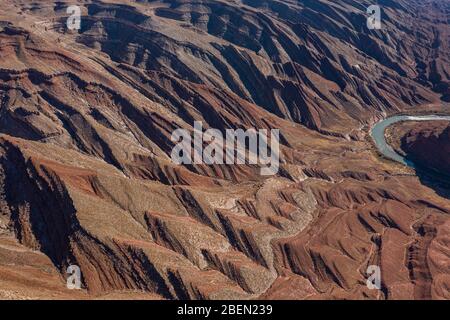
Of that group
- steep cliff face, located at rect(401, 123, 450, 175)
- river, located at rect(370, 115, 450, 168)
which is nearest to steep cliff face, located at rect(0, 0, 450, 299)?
river, located at rect(370, 115, 450, 168)

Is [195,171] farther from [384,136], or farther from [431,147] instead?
[384,136]

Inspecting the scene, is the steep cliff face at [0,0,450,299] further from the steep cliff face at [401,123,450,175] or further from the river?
the steep cliff face at [401,123,450,175]

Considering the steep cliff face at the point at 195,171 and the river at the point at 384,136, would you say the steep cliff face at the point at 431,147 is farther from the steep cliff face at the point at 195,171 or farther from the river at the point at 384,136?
the steep cliff face at the point at 195,171

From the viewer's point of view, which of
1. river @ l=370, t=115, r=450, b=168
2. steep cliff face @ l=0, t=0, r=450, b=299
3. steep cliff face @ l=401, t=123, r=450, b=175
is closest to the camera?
steep cliff face @ l=0, t=0, r=450, b=299

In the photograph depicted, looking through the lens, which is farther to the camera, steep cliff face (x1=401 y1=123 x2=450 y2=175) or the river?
the river

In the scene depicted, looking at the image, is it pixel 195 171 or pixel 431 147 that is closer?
pixel 195 171

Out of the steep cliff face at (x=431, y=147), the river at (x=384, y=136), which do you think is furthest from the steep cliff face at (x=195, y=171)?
the steep cliff face at (x=431, y=147)

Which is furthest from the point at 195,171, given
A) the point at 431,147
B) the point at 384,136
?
the point at 384,136
